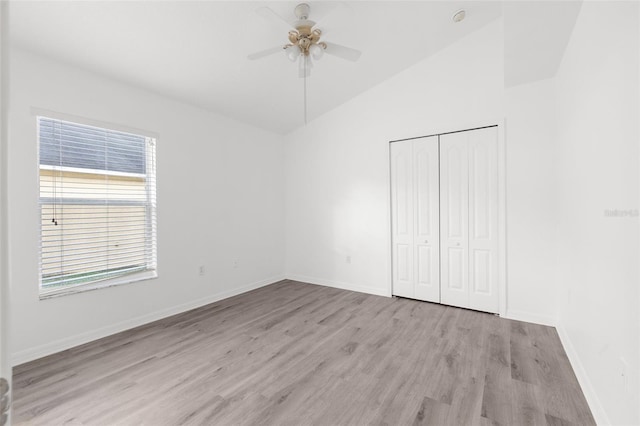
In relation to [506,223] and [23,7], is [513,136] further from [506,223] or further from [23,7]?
[23,7]

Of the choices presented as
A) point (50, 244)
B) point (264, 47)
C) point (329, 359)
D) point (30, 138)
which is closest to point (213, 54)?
point (264, 47)

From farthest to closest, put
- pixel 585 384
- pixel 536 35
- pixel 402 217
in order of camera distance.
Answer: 1. pixel 402 217
2. pixel 536 35
3. pixel 585 384

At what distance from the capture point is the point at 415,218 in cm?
395

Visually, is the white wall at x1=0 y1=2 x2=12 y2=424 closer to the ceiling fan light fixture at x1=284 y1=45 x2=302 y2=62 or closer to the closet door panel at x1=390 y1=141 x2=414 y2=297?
the ceiling fan light fixture at x1=284 y1=45 x2=302 y2=62

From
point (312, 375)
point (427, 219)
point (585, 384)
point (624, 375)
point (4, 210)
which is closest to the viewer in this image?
point (4, 210)

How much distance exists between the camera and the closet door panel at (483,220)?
338 centimetres

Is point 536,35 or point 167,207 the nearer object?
point 536,35

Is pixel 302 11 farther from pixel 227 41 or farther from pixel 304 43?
pixel 227 41

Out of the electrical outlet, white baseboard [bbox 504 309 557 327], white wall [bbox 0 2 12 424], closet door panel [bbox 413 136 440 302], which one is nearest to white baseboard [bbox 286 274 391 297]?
closet door panel [bbox 413 136 440 302]

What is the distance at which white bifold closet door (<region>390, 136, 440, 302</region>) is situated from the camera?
380 centimetres

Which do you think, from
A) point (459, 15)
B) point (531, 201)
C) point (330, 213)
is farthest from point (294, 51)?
point (531, 201)

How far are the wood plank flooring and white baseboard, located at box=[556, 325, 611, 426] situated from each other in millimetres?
51

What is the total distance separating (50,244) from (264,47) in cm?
276

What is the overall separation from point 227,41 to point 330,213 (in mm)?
2812
